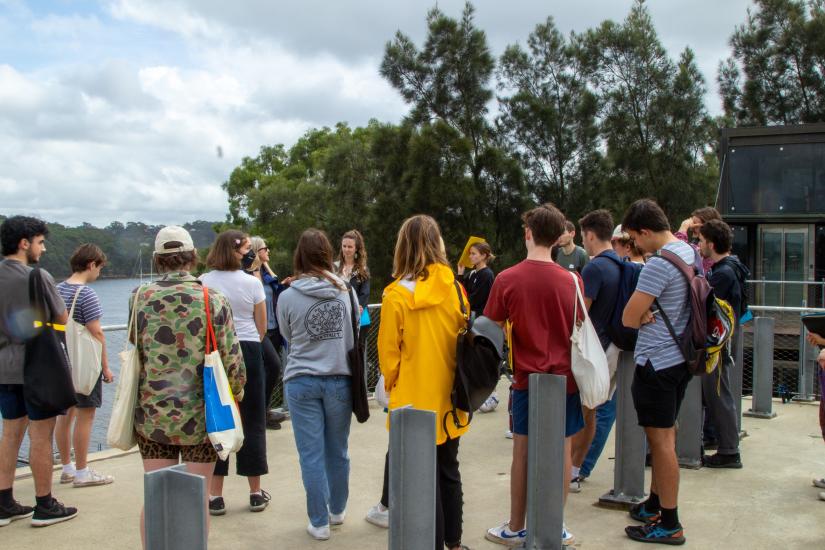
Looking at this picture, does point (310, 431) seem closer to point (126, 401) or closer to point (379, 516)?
point (379, 516)

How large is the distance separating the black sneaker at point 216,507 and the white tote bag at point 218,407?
5.46 ft

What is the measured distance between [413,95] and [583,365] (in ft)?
96.6

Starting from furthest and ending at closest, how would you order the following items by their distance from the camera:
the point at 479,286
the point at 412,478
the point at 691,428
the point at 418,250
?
the point at 479,286, the point at 691,428, the point at 418,250, the point at 412,478

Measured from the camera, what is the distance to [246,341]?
523 centimetres

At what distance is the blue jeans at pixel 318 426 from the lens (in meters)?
4.66

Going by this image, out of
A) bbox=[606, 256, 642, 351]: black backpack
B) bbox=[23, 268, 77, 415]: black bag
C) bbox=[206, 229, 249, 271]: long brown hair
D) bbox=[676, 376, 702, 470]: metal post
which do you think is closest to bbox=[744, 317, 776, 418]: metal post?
bbox=[676, 376, 702, 470]: metal post

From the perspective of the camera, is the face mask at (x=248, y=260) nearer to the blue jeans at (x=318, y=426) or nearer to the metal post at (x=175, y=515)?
the blue jeans at (x=318, y=426)

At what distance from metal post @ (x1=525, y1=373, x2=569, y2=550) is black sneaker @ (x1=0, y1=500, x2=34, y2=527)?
3.46m

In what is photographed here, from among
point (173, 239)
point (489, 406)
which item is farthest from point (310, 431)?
point (489, 406)

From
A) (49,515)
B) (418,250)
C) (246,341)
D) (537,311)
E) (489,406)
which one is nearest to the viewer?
(418,250)

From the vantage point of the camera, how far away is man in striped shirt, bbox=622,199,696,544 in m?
4.40

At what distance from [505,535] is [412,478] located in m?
1.93

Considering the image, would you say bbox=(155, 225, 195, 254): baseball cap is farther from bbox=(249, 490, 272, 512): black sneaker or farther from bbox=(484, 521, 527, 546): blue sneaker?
bbox=(484, 521, 527, 546): blue sneaker

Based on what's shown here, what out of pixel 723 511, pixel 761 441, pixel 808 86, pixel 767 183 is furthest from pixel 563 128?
pixel 723 511
